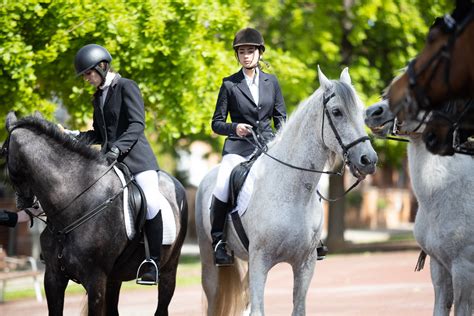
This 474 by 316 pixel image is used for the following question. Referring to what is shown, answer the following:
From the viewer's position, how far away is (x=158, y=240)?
9023mm

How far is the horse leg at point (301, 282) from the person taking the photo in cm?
873

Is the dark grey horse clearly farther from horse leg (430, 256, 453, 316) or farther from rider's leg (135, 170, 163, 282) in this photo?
horse leg (430, 256, 453, 316)

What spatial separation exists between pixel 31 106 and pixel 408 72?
1134 cm

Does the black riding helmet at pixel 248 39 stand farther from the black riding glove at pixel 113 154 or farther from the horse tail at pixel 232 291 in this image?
the horse tail at pixel 232 291

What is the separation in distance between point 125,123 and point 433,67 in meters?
4.21

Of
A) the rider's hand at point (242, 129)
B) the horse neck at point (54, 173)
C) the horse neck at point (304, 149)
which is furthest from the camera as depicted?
the rider's hand at point (242, 129)

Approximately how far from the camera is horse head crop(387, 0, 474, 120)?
561 centimetres

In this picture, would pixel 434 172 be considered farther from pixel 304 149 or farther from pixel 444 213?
pixel 304 149

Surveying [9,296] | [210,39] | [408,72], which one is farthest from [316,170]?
[9,296]

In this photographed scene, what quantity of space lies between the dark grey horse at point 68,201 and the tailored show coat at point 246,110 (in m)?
1.38

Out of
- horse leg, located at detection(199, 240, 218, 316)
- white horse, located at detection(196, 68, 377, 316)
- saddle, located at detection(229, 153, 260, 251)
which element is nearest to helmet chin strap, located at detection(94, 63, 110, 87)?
saddle, located at detection(229, 153, 260, 251)

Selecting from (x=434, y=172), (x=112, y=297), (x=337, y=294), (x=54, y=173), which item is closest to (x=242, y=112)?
(x=54, y=173)

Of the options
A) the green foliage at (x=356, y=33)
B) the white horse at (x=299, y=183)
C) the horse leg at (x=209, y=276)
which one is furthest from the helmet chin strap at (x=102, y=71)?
the green foliage at (x=356, y=33)

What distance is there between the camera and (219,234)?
30.4ft
